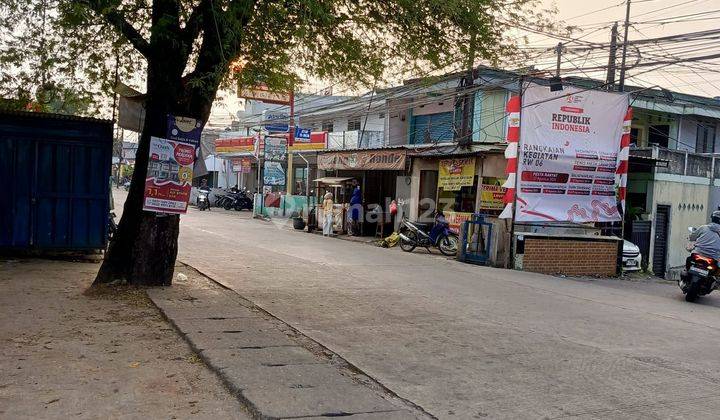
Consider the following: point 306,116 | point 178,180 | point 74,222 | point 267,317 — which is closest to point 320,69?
point 178,180

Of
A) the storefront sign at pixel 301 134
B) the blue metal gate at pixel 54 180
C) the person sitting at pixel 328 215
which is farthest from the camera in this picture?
the storefront sign at pixel 301 134

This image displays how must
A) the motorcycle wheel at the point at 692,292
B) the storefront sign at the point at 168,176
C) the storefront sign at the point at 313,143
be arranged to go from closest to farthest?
the storefront sign at the point at 168,176 → the motorcycle wheel at the point at 692,292 → the storefront sign at the point at 313,143

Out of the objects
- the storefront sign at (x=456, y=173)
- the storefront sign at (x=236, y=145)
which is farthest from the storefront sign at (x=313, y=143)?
the storefront sign at (x=456, y=173)

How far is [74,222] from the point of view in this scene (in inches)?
416

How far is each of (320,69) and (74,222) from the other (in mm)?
5205

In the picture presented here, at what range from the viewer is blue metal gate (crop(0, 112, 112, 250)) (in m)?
10.1

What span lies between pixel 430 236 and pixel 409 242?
29.6 inches

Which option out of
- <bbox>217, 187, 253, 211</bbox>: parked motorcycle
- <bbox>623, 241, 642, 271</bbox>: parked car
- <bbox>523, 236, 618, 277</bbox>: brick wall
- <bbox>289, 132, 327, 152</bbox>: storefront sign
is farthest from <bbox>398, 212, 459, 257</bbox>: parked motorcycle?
<bbox>217, 187, 253, 211</bbox>: parked motorcycle

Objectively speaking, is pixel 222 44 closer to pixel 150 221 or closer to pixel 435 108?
pixel 150 221

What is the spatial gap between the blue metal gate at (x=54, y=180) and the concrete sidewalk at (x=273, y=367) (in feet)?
12.8

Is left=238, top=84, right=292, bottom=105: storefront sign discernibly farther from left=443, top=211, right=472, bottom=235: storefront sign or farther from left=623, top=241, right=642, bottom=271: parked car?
left=623, top=241, right=642, bottom=271: parked car

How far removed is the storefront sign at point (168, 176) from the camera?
26.5 feet

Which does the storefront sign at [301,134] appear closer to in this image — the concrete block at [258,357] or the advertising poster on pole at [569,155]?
the advertising poster on pole at [569,155]

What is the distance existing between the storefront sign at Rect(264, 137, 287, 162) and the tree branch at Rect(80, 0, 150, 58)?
19.7m
